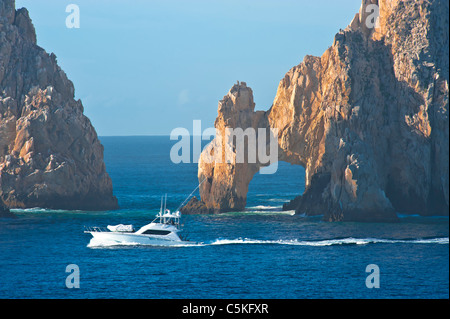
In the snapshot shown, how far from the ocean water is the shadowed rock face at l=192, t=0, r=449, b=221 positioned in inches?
165

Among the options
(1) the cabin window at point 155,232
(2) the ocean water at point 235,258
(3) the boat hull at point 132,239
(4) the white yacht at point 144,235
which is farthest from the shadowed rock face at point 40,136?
(1) the cabin window at point 155,232

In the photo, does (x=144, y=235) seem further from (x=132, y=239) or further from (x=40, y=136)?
(x=40, y=136)

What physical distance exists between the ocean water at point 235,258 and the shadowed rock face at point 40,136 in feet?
18.6

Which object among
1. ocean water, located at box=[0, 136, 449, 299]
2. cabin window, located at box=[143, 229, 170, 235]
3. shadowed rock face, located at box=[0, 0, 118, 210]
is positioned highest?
shadowed rock face, located at box=[0, 0, 118, 210]

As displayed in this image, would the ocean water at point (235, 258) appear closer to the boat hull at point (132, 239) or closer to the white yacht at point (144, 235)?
the boat hull at point (132, 239)

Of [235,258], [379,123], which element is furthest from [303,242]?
[379,123]

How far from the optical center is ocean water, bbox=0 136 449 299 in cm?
7638

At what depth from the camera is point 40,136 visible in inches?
5143

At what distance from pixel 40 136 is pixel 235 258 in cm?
5347

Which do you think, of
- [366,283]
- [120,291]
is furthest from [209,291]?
[366,283]

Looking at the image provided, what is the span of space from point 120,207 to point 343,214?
41.8 metres

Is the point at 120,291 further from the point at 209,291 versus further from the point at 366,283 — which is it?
the point at 366,283

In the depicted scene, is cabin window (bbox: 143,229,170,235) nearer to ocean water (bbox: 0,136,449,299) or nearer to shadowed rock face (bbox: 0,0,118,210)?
ocean water (bbox: 0,136,449,299)

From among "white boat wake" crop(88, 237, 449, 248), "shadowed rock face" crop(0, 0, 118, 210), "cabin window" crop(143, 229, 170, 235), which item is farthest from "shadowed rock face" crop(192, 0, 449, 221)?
"cabin window" crop(143, 229, 170, 235)
